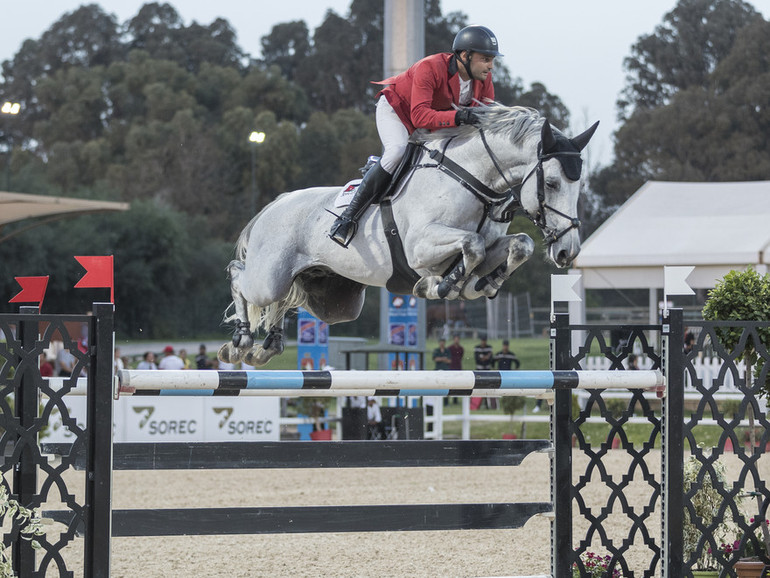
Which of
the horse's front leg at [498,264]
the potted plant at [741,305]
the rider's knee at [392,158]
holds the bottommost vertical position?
the potted plant at [741,305]

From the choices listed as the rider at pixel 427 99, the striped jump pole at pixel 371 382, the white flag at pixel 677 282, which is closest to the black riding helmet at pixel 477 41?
the rider at pixel 427 99

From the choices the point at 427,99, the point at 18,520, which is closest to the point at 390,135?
the point at 427,99

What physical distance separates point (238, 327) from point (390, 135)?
3.32 ft

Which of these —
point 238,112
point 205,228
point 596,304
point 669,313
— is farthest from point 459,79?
point 238,112

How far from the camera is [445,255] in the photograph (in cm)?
353

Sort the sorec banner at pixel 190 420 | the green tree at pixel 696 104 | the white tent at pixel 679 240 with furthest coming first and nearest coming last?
the green tree at pixel 696 104
the white tent at pixel 679 240
the sorec banner at pixel 190 420

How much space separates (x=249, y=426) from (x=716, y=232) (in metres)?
6.96

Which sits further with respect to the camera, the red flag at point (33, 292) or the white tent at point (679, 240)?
the white tent at point (679, 240)

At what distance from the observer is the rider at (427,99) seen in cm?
362

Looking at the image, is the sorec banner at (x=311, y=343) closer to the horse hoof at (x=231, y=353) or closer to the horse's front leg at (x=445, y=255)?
the horse hoof at (x=231, y=353)

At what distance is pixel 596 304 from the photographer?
28891 millimetres

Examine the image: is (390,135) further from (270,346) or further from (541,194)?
(270,346)

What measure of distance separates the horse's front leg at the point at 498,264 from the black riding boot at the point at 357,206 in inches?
19.5

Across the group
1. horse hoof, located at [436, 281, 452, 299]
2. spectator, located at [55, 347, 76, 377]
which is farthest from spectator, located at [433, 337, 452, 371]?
horse hoof, located at [436, 281, 452, 299]
